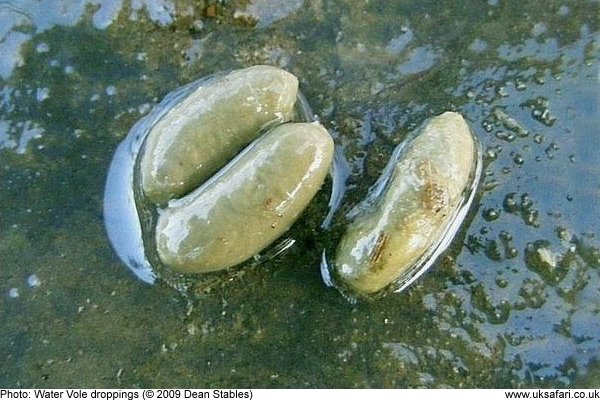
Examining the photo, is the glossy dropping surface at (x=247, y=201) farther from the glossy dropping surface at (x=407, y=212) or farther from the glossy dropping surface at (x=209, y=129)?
the glossy dropping surface at (x=407, y=212)

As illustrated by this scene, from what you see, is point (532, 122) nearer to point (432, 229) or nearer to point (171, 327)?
point (432, 229)

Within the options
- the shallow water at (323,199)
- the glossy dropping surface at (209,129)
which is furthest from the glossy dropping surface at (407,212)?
the glossy dropping surface at (209,129)

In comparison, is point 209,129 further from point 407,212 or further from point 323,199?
point 407,212

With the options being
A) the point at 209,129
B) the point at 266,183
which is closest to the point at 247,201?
the point at 266,183

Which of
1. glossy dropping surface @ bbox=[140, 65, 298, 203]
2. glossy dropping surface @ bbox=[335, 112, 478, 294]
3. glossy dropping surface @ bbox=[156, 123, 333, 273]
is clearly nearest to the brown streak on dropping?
glossy dropping surface @ bbox=[335, 112, 478, 294]

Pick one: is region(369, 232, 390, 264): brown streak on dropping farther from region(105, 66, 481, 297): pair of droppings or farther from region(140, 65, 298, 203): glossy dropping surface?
region(140, 65, 298, 203): glossy dropping surface
